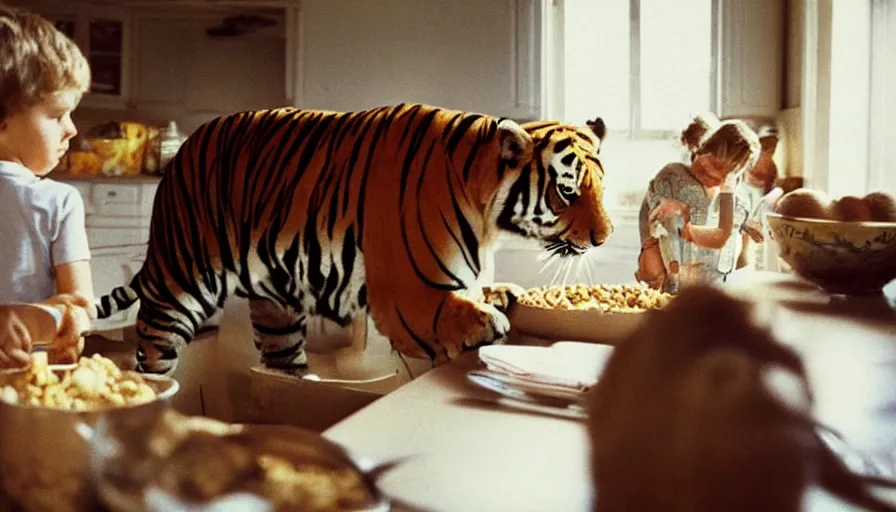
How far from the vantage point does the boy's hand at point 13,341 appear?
35 centimetres

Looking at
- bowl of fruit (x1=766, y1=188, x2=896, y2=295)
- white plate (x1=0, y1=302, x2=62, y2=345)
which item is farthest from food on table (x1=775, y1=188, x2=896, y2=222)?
white plate (x1=0, y1=302, x2=62, y2=345)

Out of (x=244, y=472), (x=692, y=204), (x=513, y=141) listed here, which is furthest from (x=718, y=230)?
(x=244, y=472)

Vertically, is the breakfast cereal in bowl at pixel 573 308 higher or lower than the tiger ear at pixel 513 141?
lower

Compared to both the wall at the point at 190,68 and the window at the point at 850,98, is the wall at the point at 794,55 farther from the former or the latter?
the wall at the point at 190,68

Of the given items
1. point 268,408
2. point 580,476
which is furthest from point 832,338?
point 268,408

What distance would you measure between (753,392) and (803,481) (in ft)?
0.08

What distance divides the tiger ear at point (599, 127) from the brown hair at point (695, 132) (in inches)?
1.8

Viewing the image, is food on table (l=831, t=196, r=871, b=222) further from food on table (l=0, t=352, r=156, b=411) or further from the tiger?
food on table (l=0, t=352, r=156, b=411)

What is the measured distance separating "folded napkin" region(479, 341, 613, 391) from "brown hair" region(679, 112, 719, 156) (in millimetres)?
143

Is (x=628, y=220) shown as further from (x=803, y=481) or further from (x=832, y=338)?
(x=803, y=481)

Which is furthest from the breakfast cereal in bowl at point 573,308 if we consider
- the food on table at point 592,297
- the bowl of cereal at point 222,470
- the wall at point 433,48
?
the bowl of cereal at point 222,470

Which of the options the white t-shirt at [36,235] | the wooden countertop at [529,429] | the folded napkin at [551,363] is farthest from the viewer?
the white t-shirt at [36,235]

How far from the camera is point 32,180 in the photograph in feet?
1.46

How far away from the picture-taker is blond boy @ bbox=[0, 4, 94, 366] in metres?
0.42
